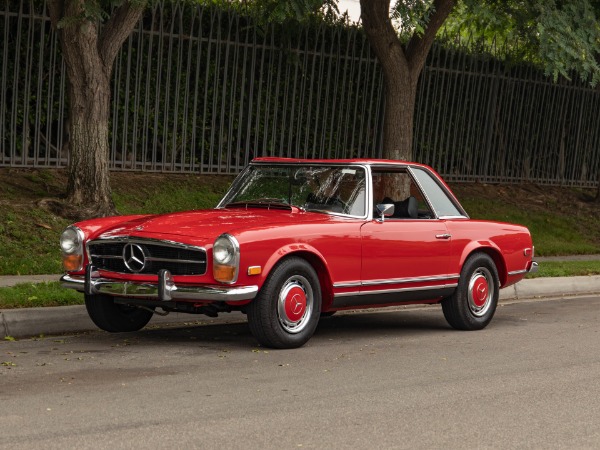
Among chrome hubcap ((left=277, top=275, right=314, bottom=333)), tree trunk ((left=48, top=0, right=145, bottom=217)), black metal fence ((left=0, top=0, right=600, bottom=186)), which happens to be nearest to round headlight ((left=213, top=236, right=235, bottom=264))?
chrome hubcap ((left=277, top=275, right=314, bottom=333))

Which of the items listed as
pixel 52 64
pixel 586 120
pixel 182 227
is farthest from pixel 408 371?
pixel 586 120

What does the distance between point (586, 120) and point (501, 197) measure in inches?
166

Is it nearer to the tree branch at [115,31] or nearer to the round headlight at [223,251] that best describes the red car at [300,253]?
the round headlight at [223,251]

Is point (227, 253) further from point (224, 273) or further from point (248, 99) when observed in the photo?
point (248, 99)

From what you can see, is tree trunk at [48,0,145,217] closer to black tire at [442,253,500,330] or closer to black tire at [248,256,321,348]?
black tire at [442,253,500,330]

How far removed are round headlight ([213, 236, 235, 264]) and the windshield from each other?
1367mm

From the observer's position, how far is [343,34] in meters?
20.5

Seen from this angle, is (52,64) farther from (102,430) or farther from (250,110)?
(102,430)

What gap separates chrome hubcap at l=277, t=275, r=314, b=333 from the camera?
9.05 m

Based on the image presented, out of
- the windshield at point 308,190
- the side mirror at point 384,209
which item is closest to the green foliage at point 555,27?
the windshield at point 308,190

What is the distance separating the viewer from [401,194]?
10570mm

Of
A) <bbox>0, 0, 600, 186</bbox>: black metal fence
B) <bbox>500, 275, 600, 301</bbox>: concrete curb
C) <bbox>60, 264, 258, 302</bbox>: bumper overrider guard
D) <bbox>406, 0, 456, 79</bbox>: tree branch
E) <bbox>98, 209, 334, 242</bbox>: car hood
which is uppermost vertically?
<bbox>406, 0, 456, 79</bbox>: tree branch

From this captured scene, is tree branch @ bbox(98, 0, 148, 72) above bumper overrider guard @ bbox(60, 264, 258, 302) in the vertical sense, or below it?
above

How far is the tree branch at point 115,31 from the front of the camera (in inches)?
590
